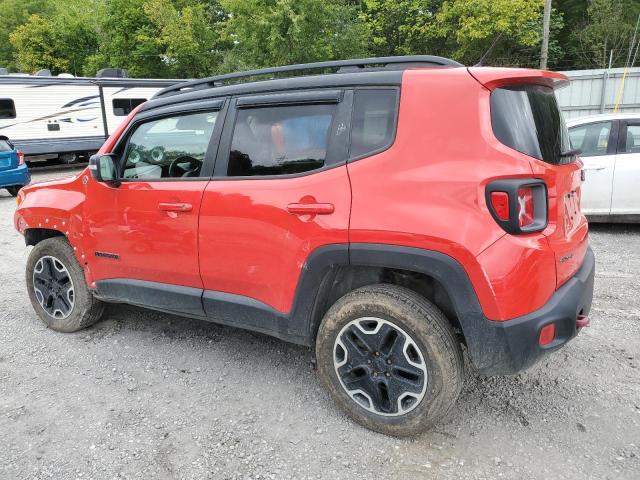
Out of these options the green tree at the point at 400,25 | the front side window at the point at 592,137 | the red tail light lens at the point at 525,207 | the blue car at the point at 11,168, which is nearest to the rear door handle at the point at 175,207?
the red tail light lens at the point at 525,207

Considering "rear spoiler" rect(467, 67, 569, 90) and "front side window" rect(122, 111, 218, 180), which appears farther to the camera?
"front side window" rect(122, 111, 218, 180)

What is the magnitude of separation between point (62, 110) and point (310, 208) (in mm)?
17268

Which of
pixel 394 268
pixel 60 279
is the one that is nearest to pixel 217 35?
pixel 60 279

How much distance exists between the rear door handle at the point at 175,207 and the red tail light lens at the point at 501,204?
5.78 ft

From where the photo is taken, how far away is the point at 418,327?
2.38 meters

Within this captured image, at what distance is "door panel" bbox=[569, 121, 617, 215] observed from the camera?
6.37 m

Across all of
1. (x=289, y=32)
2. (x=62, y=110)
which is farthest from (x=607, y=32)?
(x=62, y=110)

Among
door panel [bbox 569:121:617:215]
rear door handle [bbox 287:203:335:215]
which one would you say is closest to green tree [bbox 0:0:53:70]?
door panel [bbox 569:121:617:215]

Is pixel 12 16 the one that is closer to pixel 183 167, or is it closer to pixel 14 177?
pixel 14 177

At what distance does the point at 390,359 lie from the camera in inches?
99.0

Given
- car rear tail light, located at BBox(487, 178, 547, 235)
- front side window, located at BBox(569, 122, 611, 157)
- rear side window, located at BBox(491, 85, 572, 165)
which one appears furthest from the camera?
front side window, located at BBox(569, 122, 611, 157)

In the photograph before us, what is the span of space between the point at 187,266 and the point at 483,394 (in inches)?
76.8

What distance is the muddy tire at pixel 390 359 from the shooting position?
2391mm

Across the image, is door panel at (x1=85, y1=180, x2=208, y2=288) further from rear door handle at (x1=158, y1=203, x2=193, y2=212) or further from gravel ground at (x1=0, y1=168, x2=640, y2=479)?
gravel ground at (x1=0, y1=168, x2=640, y2=479)
